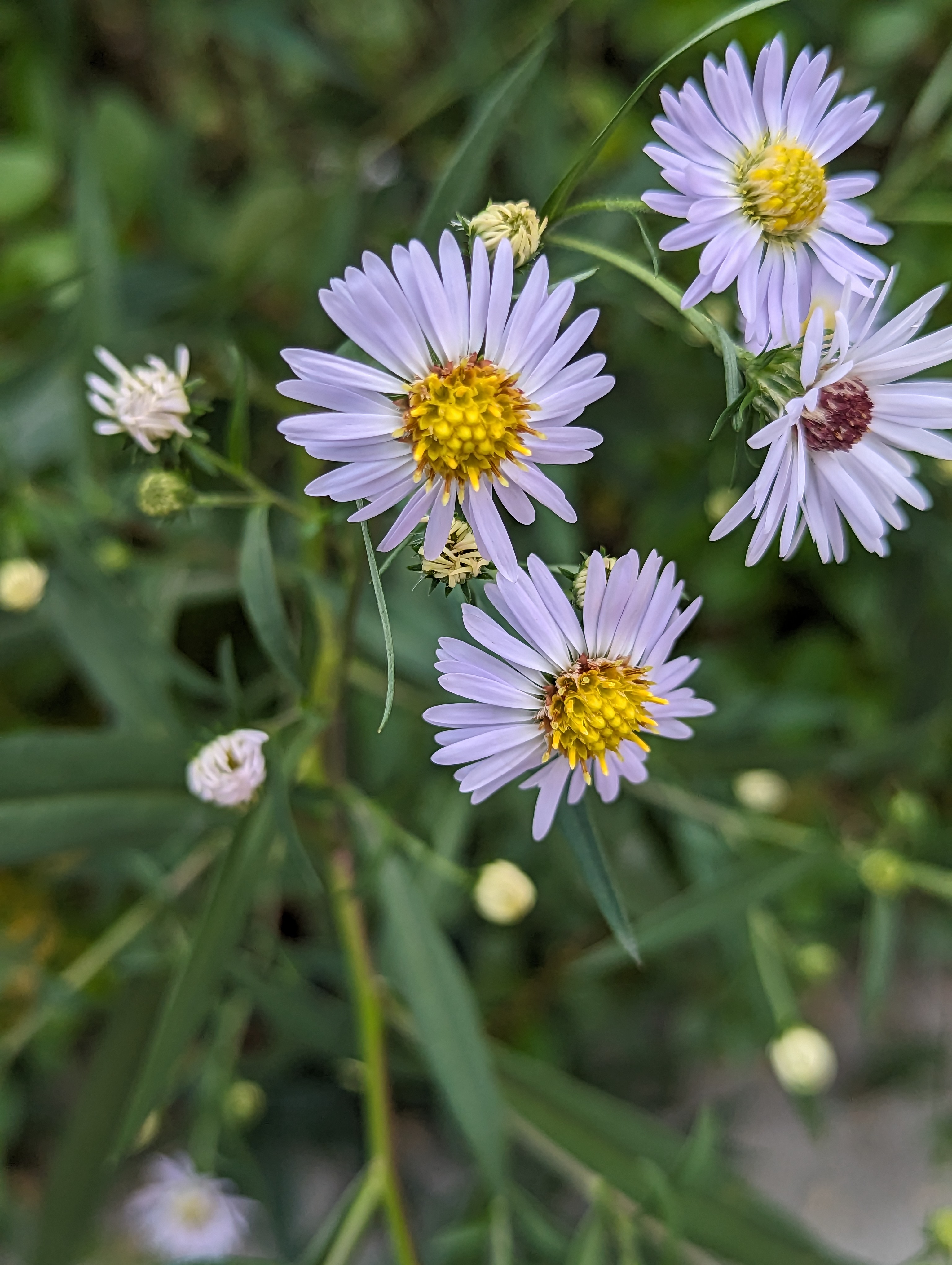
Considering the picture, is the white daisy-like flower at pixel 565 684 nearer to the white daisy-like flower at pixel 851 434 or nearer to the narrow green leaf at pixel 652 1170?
the white daisy-like flower at pixel 851 434

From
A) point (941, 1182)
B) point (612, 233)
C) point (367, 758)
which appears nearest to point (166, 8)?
point (612, 233)

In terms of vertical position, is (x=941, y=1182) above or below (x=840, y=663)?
below

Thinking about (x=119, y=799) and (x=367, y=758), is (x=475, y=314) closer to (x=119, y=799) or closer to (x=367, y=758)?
(x=119, y=799)

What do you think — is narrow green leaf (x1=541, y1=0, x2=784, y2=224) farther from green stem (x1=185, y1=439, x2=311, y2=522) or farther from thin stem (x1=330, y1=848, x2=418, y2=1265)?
thin stem (x1=330, y1=848, x2=418, y2=1265)

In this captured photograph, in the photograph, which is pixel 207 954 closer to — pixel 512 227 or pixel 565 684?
pixel 565 684

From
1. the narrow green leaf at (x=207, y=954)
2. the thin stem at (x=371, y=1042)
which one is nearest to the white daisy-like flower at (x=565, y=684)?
the narrow green leaf at (x=207, y=954)

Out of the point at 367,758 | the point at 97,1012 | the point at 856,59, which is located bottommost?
the point at 97,1012

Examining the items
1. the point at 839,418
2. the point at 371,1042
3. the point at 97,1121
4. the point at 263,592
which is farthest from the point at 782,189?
the point at 97,1121
